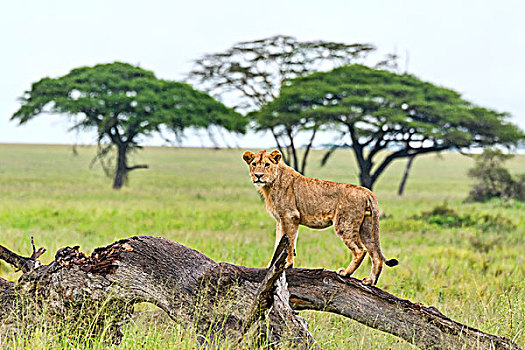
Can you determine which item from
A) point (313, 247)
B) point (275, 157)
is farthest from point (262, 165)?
point (313, 247)

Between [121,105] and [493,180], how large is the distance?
783 inches

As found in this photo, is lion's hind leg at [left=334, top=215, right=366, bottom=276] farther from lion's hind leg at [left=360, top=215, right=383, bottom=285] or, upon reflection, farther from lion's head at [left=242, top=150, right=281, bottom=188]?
lion's head at [left=242, top=150, right=281, bottom=188]

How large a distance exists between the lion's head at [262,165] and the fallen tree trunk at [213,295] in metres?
1.18

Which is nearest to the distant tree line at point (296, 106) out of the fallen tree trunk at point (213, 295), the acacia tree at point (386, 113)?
the acacia tree at point (386, 113)

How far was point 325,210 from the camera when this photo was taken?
13.0 ft

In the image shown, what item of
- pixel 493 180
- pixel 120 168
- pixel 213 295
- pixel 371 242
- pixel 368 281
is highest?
pixel 371 242

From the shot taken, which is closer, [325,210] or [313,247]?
[325,210]

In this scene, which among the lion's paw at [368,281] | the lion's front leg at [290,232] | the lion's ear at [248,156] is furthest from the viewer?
the lion's paw at [368,281]

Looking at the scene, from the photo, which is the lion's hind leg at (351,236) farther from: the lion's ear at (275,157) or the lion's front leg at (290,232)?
the lion's ear at (275,157)

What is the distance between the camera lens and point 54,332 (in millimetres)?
4664

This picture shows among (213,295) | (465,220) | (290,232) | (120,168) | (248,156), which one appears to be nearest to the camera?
(248,156)

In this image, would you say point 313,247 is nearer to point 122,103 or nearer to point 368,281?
point 368,281

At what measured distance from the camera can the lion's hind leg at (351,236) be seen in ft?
12.7

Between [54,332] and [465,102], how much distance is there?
21860mm
